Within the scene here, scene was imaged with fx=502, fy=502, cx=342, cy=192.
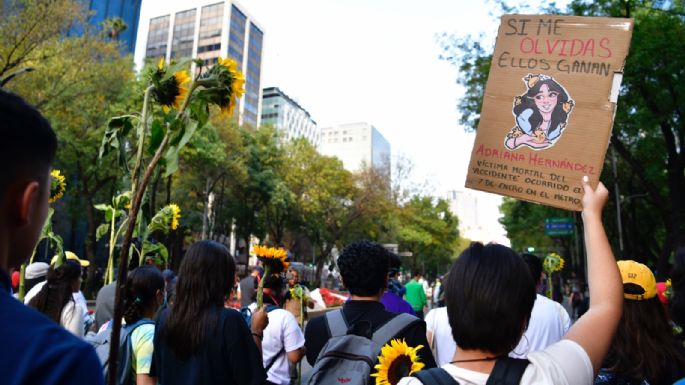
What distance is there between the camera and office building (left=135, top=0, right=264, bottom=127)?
68.6 m

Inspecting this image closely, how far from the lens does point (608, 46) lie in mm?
2359

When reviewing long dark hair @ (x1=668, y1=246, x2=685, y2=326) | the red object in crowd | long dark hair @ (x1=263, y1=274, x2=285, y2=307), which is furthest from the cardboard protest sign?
the red object in crowd

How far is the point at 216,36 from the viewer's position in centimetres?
6900

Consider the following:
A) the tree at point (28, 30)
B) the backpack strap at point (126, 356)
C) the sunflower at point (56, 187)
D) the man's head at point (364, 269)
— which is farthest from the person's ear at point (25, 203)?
the tree at point (28, 30)

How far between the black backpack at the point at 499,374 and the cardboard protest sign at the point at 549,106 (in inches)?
40.2

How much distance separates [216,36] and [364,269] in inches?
2835

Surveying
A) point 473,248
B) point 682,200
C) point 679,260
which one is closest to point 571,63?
point 679,260

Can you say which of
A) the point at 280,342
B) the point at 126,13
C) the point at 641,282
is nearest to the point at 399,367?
the point at 641,282

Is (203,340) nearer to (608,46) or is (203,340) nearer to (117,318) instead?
(117,318)

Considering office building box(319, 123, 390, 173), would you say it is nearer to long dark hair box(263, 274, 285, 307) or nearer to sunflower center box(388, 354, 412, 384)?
long dark hair box(263, 274, 285, 307)

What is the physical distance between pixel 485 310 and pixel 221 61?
52.0 inches

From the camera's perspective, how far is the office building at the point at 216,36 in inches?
2699

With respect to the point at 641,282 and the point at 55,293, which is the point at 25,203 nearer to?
the point at 641,282

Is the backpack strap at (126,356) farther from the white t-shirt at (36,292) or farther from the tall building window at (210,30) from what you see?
the tall building window at (210,30)
